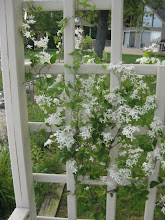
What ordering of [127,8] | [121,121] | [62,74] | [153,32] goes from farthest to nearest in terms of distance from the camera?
1. [153,32]
2. [127,8]
3. [62,74]
4. [121,121]

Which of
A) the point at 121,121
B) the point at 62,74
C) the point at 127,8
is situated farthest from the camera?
the point at 127,8

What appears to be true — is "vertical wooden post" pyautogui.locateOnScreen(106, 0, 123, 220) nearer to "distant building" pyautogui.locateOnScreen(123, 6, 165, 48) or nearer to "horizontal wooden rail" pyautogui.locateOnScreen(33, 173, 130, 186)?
"horizontal wooden rail" pyautogui.locateOnScreen(33, 173, 130, 186)

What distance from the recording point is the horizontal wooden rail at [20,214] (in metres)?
1.39

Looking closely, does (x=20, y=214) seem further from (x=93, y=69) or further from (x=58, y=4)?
(x=58, y=4)

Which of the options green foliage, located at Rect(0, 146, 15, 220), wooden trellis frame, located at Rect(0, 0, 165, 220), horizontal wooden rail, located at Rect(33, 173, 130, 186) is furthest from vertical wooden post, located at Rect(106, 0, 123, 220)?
green foliage, located at Rect(0, 146, 15, 220)

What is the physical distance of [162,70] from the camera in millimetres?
1166

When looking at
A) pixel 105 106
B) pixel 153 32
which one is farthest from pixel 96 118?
pixel 153 32

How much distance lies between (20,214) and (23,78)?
A: 0.81m

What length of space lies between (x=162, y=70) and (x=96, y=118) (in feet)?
1.32

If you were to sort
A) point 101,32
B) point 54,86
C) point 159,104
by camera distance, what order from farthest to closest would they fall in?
point 101,32 < point 159,104 < point 54,86

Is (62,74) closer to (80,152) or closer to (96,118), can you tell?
(96,118)

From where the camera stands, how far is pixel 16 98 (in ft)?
4.18

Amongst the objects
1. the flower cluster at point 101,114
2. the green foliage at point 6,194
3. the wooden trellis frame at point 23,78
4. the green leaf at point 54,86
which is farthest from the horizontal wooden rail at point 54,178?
the green leaf at point 54,86

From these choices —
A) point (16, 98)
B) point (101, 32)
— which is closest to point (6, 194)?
point (16, 98)
